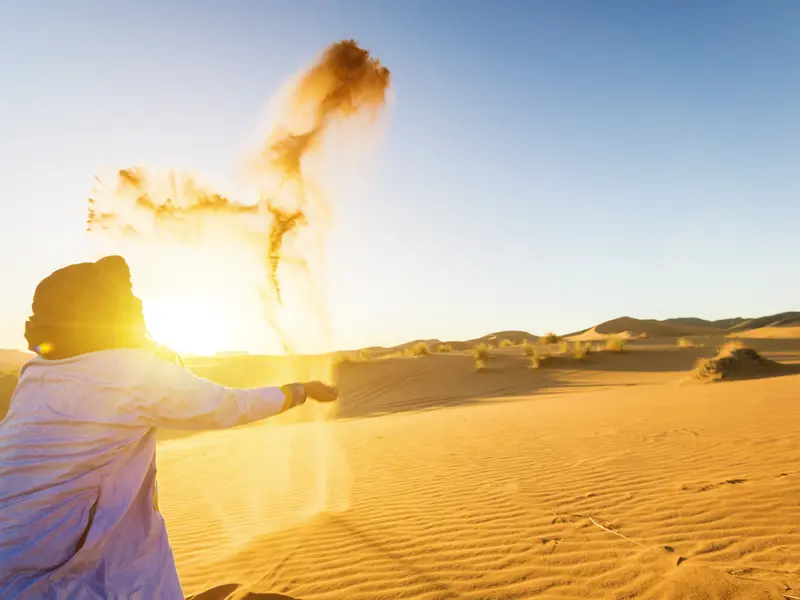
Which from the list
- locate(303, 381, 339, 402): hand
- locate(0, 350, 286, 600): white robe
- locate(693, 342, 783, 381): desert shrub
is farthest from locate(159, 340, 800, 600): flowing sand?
locate(693, 342, 783, 381): desert shrub

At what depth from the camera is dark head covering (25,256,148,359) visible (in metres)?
2.04

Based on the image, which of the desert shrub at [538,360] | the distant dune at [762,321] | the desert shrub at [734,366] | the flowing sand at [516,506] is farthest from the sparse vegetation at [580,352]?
the distant dune at [762,321]

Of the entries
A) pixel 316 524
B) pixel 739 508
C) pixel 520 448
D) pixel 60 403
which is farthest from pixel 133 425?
pixel 520 448

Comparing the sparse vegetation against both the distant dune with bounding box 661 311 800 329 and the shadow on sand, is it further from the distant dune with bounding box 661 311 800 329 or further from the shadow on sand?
the distant dune with bounding box 661 311 800 329

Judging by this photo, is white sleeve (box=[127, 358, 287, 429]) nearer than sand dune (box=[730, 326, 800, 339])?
Yes

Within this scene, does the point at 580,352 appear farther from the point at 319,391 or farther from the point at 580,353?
the point at 319,391

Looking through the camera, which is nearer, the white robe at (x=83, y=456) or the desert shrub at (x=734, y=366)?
the white robe at (x=83, y=456)

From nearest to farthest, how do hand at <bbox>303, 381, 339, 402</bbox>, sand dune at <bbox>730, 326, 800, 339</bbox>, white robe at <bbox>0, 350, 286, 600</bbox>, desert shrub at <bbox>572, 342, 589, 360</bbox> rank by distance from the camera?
white robe at <bbox>0, 350, 286, 600</bbox>
hand at <bbox>303, 381, 339, 402</bbox>
desert shrub at <bbox>572, 342, 589, 360</bbox>
sand dune at <bbox>730, 326, 800, 339</bbox>

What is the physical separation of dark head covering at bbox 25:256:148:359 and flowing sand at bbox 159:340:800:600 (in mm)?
2676

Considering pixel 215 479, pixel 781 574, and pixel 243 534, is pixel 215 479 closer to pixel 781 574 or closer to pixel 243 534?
pixel 243 534

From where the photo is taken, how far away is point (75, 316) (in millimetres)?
2053

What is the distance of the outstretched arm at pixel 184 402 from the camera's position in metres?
1.94

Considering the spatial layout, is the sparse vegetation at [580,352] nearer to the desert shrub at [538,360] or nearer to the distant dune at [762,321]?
the desert shrub at [538,360]

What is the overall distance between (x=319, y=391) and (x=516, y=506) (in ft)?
12.3
